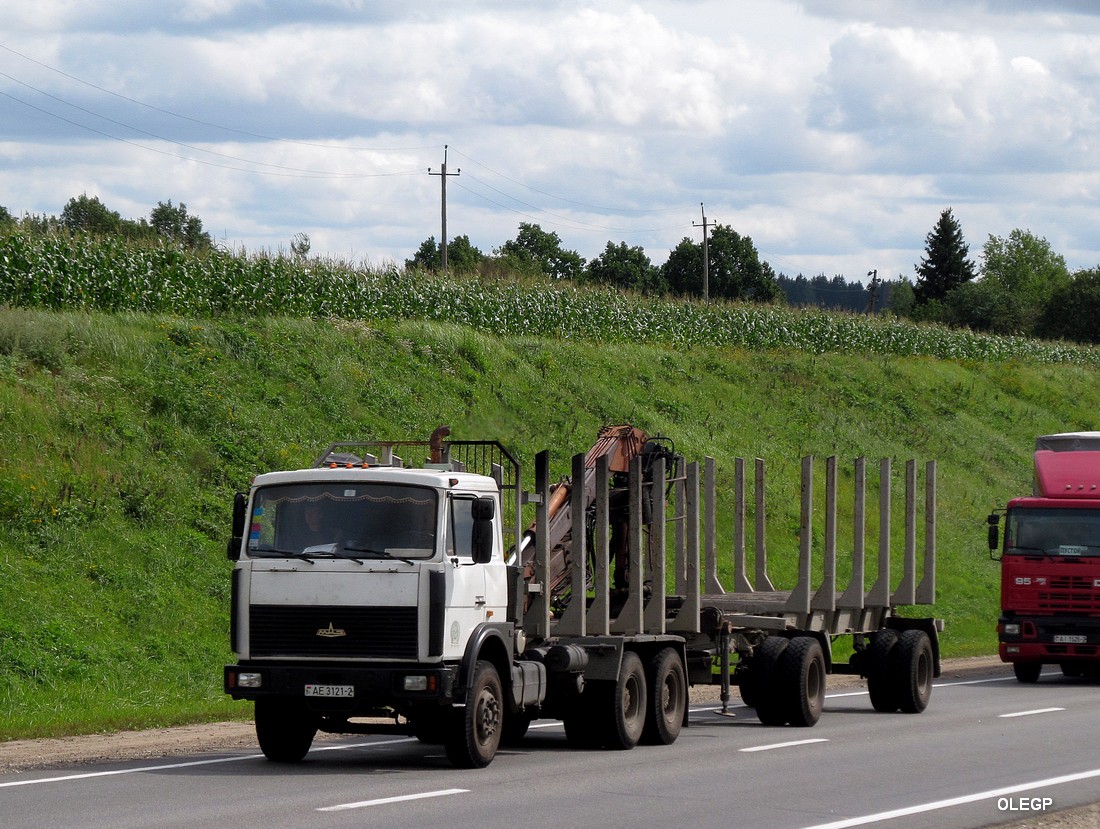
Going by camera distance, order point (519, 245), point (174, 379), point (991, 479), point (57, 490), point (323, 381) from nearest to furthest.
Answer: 1. point (57, 490)
2. point (174, 379)
3. point (323, 381)
4. point (991, 479)
5. point (519, 245)

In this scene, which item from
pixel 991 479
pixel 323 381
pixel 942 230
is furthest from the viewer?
pixel 942 230

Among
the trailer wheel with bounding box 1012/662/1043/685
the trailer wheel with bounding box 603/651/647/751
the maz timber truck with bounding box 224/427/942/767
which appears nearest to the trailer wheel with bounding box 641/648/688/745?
the maz timber truck with bounding box 224/427/942/767

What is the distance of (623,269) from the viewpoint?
116 metres

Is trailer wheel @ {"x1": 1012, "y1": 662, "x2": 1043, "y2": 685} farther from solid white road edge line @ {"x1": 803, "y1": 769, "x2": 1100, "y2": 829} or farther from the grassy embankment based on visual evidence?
solid white road edge line @ {"x1": 803, "y1": 769, "x2": 1100, "y2": 829}

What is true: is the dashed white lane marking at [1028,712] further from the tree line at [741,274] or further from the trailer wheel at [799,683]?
the tree line at [741,274]

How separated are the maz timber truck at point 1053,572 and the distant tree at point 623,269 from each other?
291 feet

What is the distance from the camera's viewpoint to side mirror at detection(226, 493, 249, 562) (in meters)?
13.7

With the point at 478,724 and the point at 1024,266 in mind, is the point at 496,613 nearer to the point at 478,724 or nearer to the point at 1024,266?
the point at 478,724

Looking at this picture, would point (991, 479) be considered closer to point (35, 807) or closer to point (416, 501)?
point (416, 501)

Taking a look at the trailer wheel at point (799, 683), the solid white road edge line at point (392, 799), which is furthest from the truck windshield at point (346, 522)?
the trailer wheel at point (799, 683)

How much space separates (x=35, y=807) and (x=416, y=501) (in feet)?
13.3

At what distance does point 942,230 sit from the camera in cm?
13362

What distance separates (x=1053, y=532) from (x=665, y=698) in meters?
11.1

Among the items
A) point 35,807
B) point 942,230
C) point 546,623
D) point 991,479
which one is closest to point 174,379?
point 546,623
